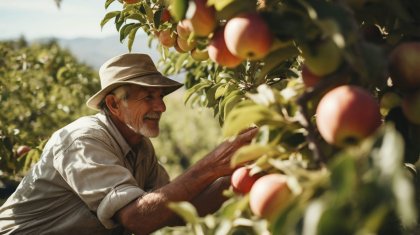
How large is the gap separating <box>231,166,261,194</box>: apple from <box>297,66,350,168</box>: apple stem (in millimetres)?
227

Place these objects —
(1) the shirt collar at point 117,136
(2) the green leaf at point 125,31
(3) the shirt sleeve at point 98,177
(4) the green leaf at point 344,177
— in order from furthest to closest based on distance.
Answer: (1) the shirt collar at point 117,136 → (2) the green leaf at point 125,31 → (3) the shirt sleeve at point 98,177 → (4) the green leaf at point 344,177

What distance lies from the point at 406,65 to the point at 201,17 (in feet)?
1.18

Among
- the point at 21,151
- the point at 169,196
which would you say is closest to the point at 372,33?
the point at 169,196

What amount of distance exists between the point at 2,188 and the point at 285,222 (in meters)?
2.19

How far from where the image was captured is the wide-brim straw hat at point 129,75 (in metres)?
2.01

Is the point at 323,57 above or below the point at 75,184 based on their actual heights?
above

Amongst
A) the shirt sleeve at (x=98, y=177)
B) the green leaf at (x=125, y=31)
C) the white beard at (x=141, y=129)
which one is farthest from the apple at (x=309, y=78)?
the white beard at (x=141, y=129)

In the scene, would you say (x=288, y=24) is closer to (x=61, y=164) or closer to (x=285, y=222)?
(x=285, y=222)

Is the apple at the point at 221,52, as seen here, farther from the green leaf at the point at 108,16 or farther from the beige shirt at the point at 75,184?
the green leaf at the point at 108,16

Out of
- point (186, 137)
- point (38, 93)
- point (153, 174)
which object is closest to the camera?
point (153, 174)

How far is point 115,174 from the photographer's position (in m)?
1.65

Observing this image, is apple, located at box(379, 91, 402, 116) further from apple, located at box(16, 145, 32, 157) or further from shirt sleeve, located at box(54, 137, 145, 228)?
apple, located at box(16, 145, 32, 157)

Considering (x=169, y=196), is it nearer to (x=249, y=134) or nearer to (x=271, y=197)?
(x=249, y=134)

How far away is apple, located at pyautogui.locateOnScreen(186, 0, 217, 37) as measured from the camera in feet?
2.77
